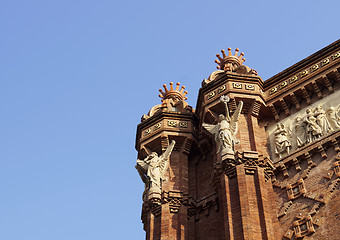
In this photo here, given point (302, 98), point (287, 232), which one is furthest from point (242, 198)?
point (302, 98)

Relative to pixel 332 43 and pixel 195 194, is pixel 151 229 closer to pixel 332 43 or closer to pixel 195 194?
pixel 195 194

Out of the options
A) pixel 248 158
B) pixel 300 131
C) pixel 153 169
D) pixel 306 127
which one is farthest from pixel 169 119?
pixel 306 127

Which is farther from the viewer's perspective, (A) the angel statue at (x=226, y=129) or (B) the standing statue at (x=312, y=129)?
(A) the angel statue at (x=226, y=129)

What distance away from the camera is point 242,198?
17.4 metres

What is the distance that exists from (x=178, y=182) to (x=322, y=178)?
461cm

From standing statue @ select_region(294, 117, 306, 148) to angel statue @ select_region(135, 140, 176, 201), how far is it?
394cm

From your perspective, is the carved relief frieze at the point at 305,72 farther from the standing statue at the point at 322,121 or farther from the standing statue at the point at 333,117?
the standing statue at the point at 333,117

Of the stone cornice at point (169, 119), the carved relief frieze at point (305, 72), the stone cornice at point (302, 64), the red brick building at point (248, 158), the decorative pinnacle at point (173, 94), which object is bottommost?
the red brick building at point (248, 158)

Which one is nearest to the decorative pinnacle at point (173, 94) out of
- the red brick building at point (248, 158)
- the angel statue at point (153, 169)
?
the red brick building at point (248, 158)

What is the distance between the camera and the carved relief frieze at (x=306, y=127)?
60.8 feet

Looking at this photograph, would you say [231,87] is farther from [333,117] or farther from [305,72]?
[333,117]

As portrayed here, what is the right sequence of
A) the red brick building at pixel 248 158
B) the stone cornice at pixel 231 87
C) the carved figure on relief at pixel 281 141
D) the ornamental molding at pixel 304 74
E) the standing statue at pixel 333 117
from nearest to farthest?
the red brick building at pixel 248 158, the standing statue at pixel 333 117, the carved figure on relief at pixel 281 141, the ornamental molding at pixel 304 74, the stone cornice at pixel 231 87

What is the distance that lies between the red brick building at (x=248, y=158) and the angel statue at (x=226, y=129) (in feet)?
0.11

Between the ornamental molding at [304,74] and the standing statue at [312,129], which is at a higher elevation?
the ornamental molding at [304,74]
